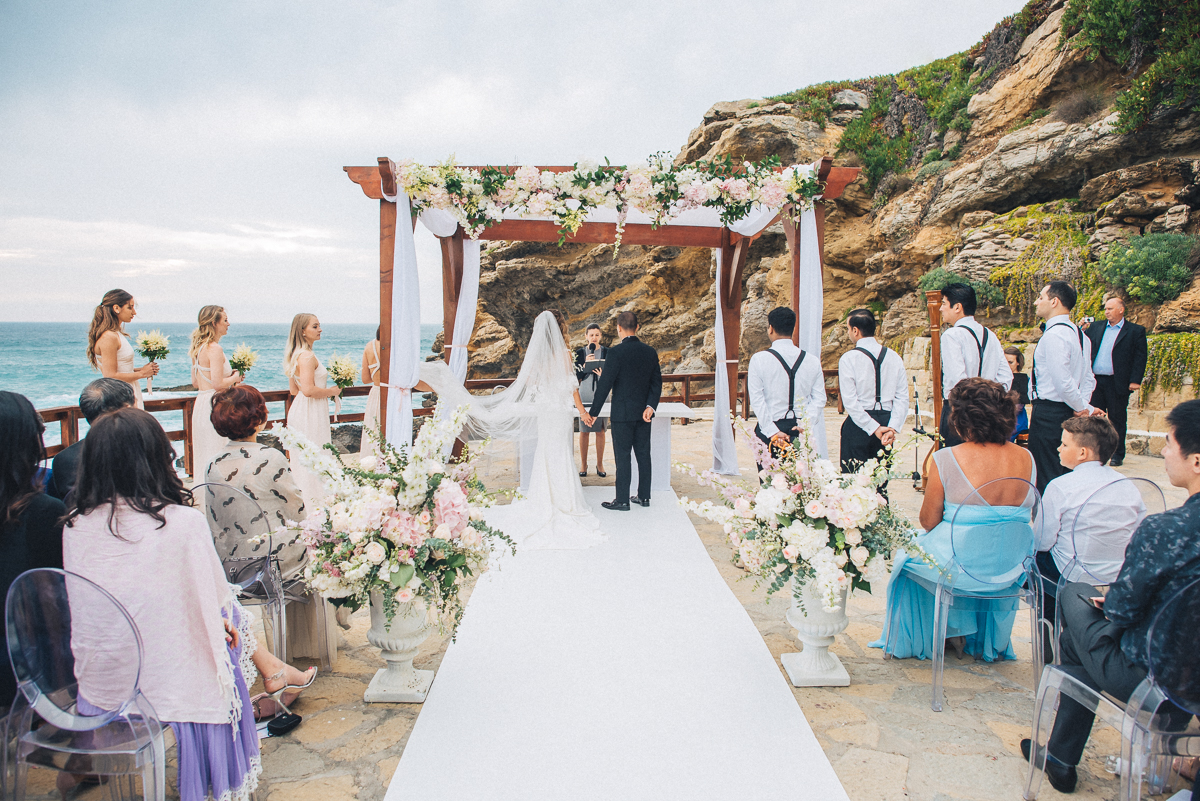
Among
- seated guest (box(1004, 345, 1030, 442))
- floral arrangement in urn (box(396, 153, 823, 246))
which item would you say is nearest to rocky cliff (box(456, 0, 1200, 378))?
seated guest (box(1004, 345, 1030, 442))

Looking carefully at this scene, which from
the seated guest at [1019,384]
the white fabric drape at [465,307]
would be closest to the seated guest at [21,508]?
the white fabric drape at [465,307]

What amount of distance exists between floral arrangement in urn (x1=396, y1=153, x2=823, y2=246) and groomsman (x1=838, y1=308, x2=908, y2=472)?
5.21 feet

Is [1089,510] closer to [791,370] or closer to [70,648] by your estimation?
Answer: [791,370]

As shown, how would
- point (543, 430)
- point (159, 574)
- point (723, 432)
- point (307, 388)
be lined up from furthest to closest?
point (723, 432) → point (307, 388) → point (543, 430) → point (159, 574)

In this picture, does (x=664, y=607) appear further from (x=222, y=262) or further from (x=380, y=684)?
(x=222, y=262)

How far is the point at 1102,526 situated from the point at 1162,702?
0.82 metres

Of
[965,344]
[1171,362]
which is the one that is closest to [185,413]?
[965,344]

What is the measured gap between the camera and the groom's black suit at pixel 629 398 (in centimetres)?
558

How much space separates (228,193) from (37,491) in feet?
233

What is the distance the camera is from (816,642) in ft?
9.37

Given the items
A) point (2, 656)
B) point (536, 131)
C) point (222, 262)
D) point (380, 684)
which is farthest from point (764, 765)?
point (222, 262)

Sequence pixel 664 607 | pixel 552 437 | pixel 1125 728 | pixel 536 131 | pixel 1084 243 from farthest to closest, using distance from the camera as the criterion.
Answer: pixel 536 131
pixel 1084 243
pixel 552 437
pixel 664 607
pixel 1125 728

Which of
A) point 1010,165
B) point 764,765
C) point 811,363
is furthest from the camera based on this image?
point 1010,165

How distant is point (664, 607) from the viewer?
3645mm
